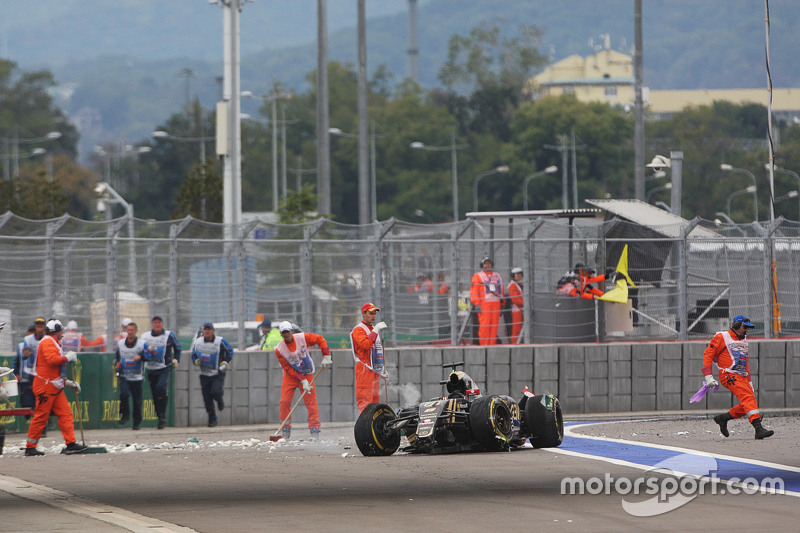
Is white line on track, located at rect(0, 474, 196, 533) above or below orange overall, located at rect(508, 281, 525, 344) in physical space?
below

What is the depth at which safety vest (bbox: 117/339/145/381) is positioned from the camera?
60.5 ft

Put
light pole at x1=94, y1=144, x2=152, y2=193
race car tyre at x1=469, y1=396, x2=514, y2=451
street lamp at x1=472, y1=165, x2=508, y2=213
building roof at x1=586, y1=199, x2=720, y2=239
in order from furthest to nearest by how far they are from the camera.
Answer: light pole at x1=94, y1=144, x2=152, y2=193, street lamp at x1=472, y1=165, x2=508, y2=213, building roof at x1=586, y1=199, x2=720, y2=239, race car tyre at x1=469, y1=396, x2=514, y2=451

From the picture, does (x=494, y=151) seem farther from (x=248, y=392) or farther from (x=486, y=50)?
(x=248, y=392)

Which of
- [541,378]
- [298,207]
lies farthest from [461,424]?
[298,207]

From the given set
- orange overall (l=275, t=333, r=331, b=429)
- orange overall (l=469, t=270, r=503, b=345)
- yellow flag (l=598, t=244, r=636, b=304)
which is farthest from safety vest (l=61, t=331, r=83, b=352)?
yellow flag (l=598, t=244, r=636, b=304)

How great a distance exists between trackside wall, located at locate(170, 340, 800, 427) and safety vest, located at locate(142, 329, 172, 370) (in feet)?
1.70

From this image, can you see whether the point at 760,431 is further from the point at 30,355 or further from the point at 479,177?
the point at 479,177

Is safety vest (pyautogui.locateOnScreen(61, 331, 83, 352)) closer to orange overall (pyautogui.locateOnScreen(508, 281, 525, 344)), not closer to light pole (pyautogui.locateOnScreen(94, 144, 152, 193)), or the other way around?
orange overall (pyautogui.locateOnScreen(508, 281, 525, 344))

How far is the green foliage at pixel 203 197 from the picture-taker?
4547 centimetres

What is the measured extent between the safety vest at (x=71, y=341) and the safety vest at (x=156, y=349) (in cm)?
148

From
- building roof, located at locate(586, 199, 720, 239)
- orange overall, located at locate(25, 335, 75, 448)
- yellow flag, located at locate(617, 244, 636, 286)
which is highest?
building roof, located at locate(586, 199, 720, 239)

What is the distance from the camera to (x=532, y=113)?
10188 centimetres

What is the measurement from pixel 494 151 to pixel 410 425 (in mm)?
91432

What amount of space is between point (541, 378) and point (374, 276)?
301 cm
